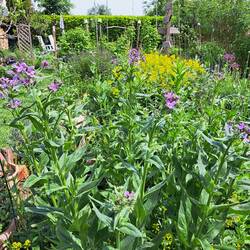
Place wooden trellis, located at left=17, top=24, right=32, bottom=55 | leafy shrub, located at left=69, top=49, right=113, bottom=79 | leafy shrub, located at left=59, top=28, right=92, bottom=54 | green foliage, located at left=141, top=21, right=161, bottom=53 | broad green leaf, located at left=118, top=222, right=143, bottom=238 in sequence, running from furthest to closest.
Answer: wooden trellis, located at left=17, top=24, right=32, bottom=55 → leafy shrub, located at left=59, top=28, right=92, bottom=54 → green foliage, located at left=141, top=21, right=161, bottom=53 → leafy shrub, located at left=69, top=49, right=113, bottom=79 → broad green leaf, located at left=118, top=222, right=143, bottom=238

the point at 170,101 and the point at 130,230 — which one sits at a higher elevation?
the point at 170,101

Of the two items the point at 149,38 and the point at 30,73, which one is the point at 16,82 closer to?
the point at 30,73

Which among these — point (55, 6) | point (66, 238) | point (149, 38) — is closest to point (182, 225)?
Result: point (66, 238)

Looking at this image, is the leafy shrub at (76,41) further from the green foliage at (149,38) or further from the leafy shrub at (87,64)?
the leafy shrub at (87,64)

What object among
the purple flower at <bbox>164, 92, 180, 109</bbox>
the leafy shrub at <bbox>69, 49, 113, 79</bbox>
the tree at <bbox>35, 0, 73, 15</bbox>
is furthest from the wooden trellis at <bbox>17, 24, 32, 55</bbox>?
the purple flower at <bbox>164, 92, 180, 109</bbox>

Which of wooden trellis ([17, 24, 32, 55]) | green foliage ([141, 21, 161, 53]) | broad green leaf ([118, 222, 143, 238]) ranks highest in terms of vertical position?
broad green leaf ([118, 222, 143, 238])

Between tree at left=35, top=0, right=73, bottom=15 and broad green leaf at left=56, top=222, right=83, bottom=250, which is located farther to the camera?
tree at left=35, top=0, right=73, bottom=15

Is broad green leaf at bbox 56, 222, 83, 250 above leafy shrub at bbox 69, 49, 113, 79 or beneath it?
above

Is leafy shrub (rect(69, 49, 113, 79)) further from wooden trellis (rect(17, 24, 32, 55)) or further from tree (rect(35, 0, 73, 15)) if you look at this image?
tree (rect(35, 0, 73, 15))

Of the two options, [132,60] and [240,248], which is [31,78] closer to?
[132,60]

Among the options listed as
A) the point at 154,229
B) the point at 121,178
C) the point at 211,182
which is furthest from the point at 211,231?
the point at 121,178

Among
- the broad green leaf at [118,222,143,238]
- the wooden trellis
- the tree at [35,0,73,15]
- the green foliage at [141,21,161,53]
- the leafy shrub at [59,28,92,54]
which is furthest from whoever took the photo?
the tree at [35,0,73,15]

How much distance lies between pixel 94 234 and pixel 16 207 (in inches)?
38.3

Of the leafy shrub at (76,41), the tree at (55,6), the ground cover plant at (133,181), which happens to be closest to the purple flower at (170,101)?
the ground cover plant at (133,181)
